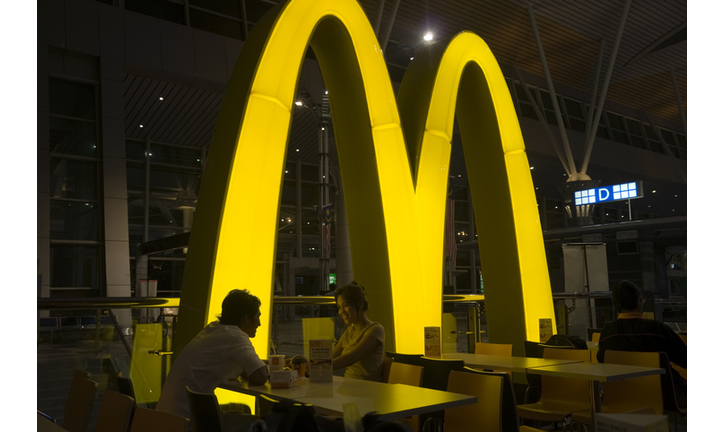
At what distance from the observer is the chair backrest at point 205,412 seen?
2602 millimetres

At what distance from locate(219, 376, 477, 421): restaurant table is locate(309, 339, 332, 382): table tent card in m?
0.05

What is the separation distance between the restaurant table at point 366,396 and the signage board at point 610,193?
59.9 ft

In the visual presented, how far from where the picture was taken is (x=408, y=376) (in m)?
4.05

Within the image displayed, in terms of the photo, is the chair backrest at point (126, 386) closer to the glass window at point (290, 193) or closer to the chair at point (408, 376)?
the chair at point (408, 376)

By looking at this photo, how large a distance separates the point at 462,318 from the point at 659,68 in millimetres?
17113

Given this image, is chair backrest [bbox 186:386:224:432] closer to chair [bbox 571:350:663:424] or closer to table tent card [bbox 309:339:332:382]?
table tent card [bbox 309:339:332:382]

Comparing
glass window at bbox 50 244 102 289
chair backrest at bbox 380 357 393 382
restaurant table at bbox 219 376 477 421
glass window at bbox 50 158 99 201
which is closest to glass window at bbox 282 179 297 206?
glass window at bbox 50 158 99 201

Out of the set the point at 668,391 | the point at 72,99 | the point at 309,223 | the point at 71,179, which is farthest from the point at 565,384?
the point at 309,223

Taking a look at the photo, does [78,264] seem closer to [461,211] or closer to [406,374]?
[406,374]

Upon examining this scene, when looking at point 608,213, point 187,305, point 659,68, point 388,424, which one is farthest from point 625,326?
point 608,213

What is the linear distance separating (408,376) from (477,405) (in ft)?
2.20
